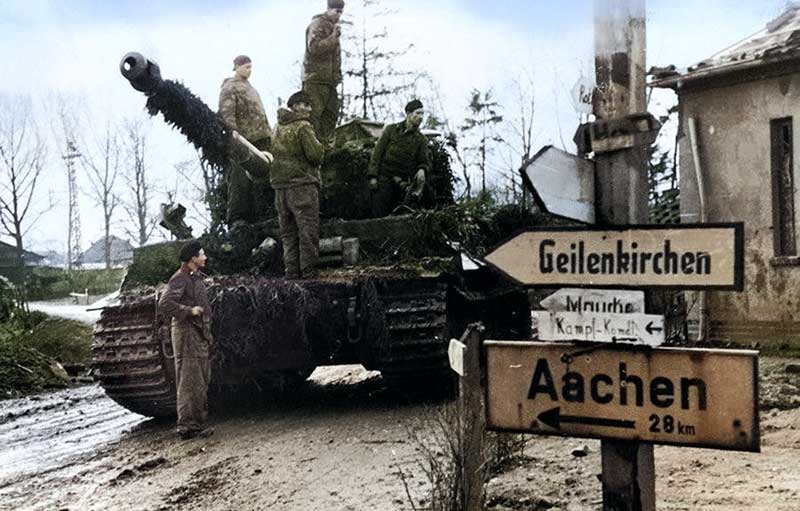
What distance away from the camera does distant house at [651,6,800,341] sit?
1072cm

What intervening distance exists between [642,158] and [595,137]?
0.57 ft

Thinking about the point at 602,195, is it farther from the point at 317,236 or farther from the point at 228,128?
the point at 228,128

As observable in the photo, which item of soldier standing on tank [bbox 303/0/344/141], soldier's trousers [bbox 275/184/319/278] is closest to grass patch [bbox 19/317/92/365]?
soldier standing on tank [bbox 303/0/344/141]

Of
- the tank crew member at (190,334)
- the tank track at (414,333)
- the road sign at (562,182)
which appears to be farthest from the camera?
the tank track at (414,333)

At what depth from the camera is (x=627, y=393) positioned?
2.99 m

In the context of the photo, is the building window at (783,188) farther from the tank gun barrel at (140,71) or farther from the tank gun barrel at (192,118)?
Answer: the tank gun barrel at (140,71)

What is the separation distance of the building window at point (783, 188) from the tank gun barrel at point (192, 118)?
592 centimetres

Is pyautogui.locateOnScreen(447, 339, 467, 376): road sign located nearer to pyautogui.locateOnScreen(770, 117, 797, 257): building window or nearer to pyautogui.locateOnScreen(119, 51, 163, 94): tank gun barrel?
pyautogui.locateOnScreen(119, 51, 163, 94): tank gun barrel

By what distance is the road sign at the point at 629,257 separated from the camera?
113 inches

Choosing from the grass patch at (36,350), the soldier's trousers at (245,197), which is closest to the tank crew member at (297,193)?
the soldier's trousers at (245,197)

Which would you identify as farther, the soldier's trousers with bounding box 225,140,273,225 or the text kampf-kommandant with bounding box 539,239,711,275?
the soldier's trousers with bounding box 225,140,273,225

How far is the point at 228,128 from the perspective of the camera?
880 cm

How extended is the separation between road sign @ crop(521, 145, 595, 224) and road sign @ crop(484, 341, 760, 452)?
0.47m

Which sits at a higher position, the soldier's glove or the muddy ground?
the soldier's glove
